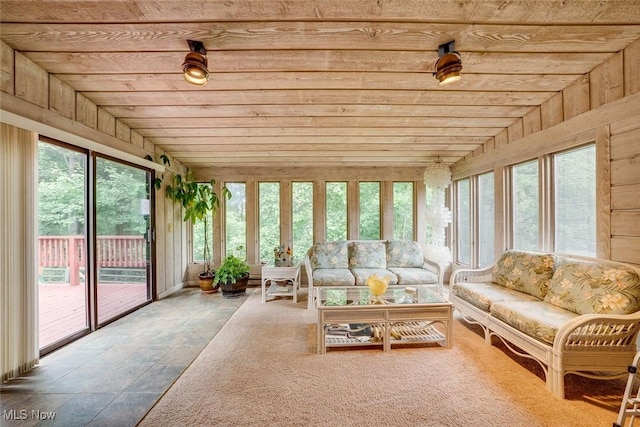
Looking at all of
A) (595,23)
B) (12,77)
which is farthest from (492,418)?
(12,77)

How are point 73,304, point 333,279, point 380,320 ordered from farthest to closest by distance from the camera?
point 333,279 → point 73,304 → point 380,320

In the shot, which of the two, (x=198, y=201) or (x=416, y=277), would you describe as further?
(x=198, y=201)

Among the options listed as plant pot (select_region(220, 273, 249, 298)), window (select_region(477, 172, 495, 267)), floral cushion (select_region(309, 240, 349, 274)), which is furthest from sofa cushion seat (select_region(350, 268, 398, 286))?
plant pot (select_region(220, 273, 249, 298))

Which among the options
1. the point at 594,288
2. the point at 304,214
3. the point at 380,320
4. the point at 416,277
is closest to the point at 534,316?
the point at 594,288

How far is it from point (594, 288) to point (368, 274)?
91.9 inches

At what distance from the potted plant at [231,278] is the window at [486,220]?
12.8ft

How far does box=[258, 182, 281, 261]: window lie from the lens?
5.17 m

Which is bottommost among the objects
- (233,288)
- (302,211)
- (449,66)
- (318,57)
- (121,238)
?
(233,288)

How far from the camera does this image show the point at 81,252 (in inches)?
128

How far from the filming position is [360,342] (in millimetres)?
2584

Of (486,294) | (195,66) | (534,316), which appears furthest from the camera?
(486,294)

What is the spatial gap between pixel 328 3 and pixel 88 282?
3.63 metres

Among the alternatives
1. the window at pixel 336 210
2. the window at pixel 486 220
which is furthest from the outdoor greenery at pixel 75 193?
the window at pixel 486 220

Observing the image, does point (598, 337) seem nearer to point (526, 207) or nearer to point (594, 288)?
point (594, 288)
